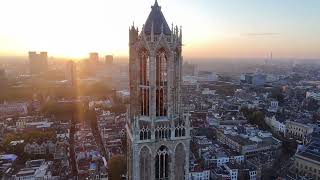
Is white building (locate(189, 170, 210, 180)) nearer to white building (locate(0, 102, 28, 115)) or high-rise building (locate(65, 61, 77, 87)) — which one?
white building (locate(0, 102, 28, 115))

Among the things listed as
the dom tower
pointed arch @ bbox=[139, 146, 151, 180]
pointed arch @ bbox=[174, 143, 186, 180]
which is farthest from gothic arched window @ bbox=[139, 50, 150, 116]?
pointed arch @ bbox=[174, 143, 186, 180]

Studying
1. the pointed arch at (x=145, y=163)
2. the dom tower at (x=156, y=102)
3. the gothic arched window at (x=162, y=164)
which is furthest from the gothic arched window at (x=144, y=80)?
the gothic arched window at (x=162, y=164)

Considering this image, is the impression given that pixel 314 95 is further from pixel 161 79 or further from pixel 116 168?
pixel 161 79

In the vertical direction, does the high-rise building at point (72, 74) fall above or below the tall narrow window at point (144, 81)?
below

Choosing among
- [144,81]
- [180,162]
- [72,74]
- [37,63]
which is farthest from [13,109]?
[37,63]

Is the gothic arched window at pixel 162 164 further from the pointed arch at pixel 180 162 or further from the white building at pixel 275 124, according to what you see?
the white building at pixel 275 124

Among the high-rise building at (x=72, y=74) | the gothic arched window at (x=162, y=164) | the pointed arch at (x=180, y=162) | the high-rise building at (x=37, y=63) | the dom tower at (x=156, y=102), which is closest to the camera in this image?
the dom tower at (x=156, y=102)

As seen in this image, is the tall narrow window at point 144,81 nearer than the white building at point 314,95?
Yes

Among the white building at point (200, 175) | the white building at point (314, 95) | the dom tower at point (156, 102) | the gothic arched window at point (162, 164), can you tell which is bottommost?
the white building at point (200, 175)

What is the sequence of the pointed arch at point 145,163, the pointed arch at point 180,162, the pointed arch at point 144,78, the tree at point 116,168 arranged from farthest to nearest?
1. the tree at point 116,168
2. the pointed arch at point 180,162
3. the pointed arch at point 145,163
4. the pointed arch at point 144,78
